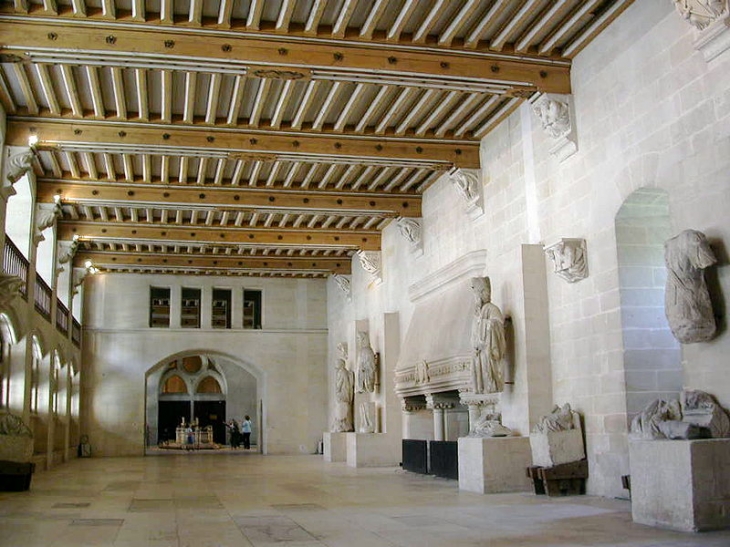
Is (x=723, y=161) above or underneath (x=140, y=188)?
Answer: underneath

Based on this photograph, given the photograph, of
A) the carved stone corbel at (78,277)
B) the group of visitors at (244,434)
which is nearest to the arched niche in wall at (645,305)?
the carved stone corbel at (78,277)

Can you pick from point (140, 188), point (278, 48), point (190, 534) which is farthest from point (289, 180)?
point (190, 534)

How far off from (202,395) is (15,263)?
22.3 m

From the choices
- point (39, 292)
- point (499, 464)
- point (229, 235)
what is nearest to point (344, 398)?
point (229, 235)

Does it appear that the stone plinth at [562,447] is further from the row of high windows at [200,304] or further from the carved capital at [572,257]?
the row of high windows at [200,304]

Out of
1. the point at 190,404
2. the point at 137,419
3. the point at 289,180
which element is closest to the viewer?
the point at 289,180

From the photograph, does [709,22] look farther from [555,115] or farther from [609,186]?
[555,115]

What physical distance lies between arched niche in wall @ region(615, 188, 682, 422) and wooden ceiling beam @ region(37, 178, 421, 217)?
27.2 ft

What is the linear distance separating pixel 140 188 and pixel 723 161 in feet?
40.4

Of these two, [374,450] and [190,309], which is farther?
[190,309]

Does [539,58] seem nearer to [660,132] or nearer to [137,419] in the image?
[660,132]

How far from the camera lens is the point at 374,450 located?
18.5m

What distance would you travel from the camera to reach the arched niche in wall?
32.6 ft

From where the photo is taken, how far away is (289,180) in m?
17.0
